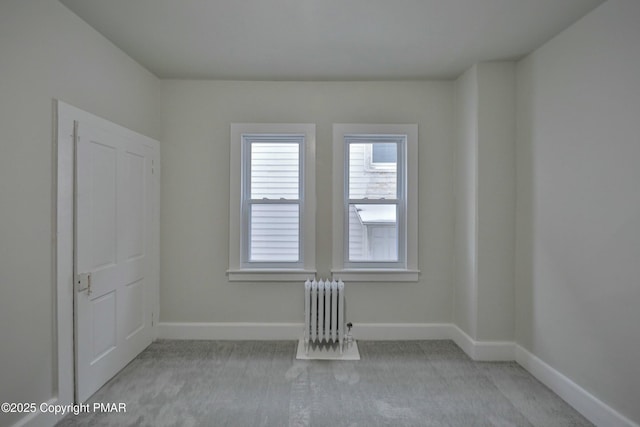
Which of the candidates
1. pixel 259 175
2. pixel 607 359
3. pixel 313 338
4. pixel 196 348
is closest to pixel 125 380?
pixel 196 348

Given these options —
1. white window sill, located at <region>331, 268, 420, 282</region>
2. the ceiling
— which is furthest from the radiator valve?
the ceiling

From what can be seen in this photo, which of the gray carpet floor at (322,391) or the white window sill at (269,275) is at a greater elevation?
the white window sill at (269,275)

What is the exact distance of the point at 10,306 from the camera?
1797 mm

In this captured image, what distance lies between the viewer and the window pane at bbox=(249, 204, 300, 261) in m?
3.47

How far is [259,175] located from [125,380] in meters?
2.14

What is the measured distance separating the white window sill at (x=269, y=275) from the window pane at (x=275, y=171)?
0.77 m

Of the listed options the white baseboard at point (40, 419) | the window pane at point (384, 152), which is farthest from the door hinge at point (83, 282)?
the window pane at point (384, 152)

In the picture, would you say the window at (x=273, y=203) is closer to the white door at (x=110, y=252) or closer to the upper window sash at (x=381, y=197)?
the upper window sash at (x=381, y=197)

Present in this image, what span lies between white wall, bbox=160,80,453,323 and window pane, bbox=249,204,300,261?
0.27 meters

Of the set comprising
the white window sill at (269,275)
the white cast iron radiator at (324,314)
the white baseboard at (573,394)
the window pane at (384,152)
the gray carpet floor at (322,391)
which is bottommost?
the gray carpet floor at (322,391)

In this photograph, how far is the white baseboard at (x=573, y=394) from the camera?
6.60ft

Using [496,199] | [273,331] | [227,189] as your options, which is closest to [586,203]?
[496,199]

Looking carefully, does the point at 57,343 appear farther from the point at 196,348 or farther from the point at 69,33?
the point at 69,33

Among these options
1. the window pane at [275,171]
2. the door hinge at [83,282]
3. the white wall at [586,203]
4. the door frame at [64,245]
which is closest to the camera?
the white wall at [586,203]
